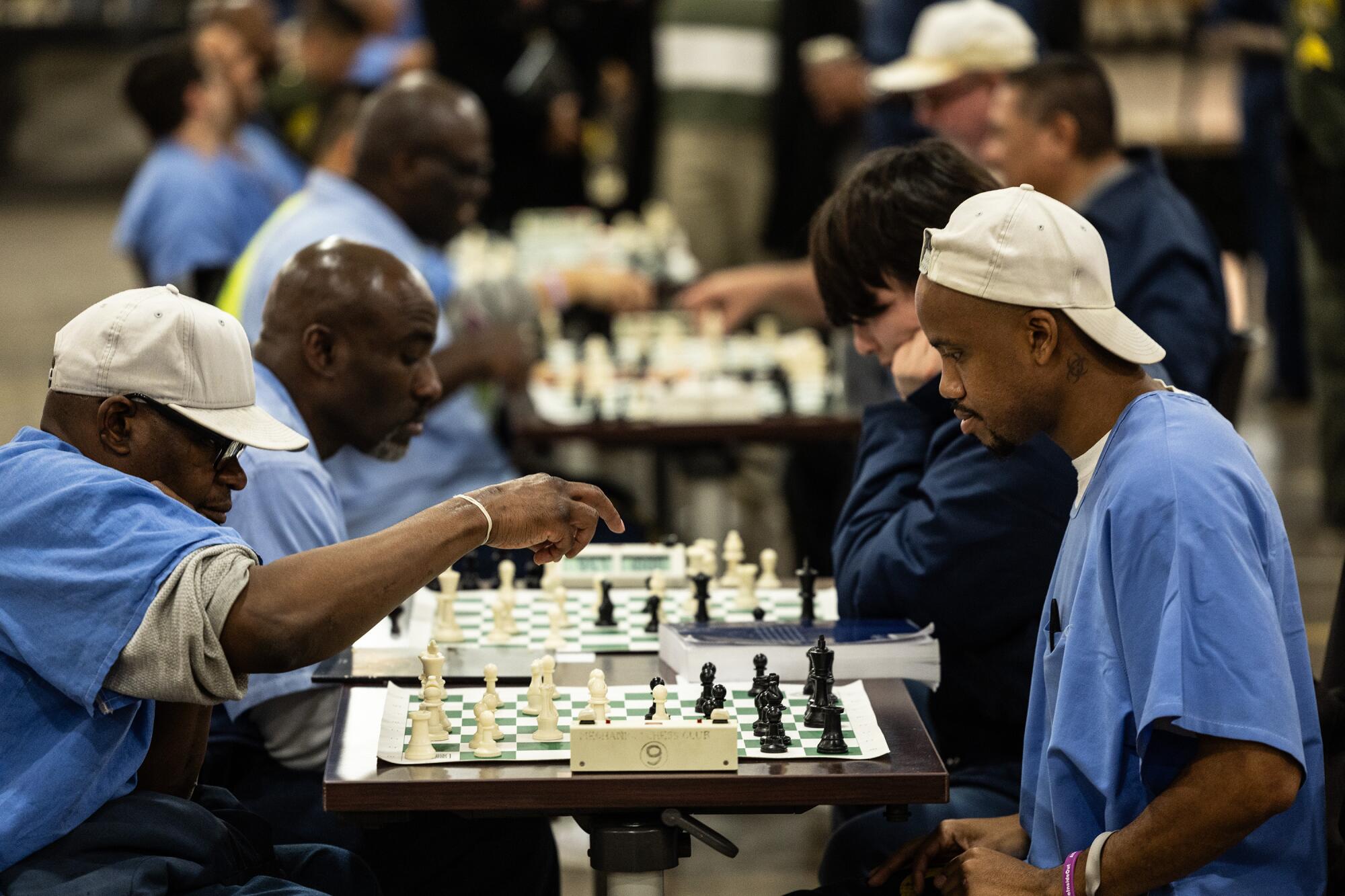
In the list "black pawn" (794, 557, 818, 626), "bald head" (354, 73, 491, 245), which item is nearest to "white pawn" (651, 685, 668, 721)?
"black pawn" (794, 557, 818, 626)

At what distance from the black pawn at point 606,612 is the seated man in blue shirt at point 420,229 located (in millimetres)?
1482

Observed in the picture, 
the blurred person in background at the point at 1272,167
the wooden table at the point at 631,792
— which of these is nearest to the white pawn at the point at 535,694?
the wooden table at the point at 631,792

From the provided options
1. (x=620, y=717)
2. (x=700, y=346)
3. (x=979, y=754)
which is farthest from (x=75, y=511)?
(x=700, y=346)

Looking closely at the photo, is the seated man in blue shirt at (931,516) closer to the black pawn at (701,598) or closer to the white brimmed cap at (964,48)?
the black pawn at (701,598)

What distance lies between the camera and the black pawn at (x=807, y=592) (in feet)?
10.5

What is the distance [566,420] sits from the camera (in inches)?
194

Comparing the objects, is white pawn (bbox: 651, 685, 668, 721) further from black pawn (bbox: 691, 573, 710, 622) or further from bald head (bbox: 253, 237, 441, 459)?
bald head (bbox: 253, 237, 441, 459)

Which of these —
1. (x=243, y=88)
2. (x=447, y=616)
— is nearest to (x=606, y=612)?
(x=447, y=616)

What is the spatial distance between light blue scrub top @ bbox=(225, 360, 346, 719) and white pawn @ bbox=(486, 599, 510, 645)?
→ 12.2 inches

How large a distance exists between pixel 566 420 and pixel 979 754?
217 centimetres

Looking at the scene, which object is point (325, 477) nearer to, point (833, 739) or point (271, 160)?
point (833, 739)

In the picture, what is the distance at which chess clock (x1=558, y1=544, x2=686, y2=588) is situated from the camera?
11.4 feet

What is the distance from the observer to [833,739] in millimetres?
2457

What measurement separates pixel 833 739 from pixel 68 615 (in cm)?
104
